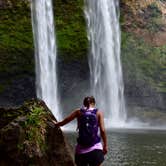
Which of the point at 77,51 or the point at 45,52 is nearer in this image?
the point at 45,52

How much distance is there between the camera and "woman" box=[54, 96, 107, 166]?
25.5ft

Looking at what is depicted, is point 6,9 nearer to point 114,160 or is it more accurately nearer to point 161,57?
point 161,57

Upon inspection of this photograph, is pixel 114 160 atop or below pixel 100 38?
below

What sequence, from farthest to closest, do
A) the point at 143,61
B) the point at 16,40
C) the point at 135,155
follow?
the point at 143,61
the point at 16,40
the point at 135,155

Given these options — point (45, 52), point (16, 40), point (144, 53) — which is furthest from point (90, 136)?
point (144, 53)

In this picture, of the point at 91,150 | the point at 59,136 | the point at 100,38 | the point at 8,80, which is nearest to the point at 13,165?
the point at 59,136

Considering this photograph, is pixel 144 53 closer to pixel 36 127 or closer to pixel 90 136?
pixel 36 127

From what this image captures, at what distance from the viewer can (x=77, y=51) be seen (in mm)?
46719

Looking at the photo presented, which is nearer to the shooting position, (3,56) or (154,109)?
(3,56)

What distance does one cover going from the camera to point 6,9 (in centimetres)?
4706

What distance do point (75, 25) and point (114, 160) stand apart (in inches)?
1281

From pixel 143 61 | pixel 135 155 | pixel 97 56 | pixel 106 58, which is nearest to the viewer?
pixel 135 155

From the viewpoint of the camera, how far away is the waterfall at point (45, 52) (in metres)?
45.0

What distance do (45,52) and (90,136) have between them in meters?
38.6
